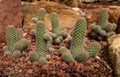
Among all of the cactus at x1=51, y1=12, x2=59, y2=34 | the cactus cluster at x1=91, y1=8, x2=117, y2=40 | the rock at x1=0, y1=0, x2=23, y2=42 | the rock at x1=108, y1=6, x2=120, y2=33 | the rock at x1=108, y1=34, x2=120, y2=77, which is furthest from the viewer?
the rock at x1=108, y1=6, x2=120, y2=33

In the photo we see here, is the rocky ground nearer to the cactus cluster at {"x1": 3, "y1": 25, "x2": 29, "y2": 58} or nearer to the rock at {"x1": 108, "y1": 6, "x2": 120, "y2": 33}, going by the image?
the cactus cluster at {"x1": 3, "y1": 25, "x2": 29, "y2": 58}

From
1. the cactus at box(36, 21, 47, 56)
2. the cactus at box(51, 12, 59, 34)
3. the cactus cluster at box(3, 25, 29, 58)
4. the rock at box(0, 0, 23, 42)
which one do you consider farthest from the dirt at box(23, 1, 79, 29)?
the cactus at box(36, 21, 47, 56)

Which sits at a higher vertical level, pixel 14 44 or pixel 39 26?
pixel 39 26

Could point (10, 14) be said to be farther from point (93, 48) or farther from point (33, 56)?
point (93, 48)

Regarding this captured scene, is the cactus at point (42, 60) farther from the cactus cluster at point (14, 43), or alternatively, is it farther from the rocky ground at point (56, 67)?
the cactus cluster at point (14, 43)

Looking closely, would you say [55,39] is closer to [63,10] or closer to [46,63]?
[46,63]

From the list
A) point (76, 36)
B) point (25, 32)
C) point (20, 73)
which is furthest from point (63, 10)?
point (20, 73)
